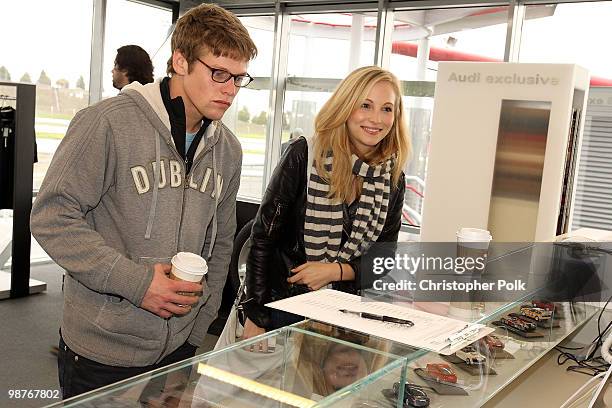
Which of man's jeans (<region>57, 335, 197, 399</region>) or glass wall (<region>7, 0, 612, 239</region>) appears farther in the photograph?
glass wall (<region>7, 0, 612, 239</region>)

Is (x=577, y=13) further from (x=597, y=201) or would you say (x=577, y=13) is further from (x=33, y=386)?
(x=33, y=386)

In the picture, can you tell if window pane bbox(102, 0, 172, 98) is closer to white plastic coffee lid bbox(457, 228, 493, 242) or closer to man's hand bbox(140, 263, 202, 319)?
white plastic coffee lid bbox(457, 228, 493, 242)

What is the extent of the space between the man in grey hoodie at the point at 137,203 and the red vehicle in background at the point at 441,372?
0.58 meters

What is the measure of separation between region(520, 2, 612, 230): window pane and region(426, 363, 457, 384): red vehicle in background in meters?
4.79

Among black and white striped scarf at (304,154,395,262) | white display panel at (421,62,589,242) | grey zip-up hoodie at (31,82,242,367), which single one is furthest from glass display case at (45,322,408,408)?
white display panel at (421,62,589,242)

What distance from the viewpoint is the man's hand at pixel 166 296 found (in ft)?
4.93

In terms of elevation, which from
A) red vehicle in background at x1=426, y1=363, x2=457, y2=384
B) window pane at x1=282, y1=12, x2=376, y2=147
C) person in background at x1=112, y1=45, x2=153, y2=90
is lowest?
red vehicle in background at x1=426, y1=363, x2=457, y2=384

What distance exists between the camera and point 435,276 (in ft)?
6.25

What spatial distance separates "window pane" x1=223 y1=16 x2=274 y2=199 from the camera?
812 centimetres

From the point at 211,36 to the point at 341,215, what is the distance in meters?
0.85

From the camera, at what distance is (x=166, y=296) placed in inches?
60.3

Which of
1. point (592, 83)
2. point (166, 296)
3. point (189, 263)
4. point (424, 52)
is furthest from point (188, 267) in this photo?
point (424, 52)

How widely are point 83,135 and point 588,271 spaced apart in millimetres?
1905

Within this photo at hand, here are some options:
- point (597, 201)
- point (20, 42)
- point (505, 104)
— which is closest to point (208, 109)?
point (505, 104)
